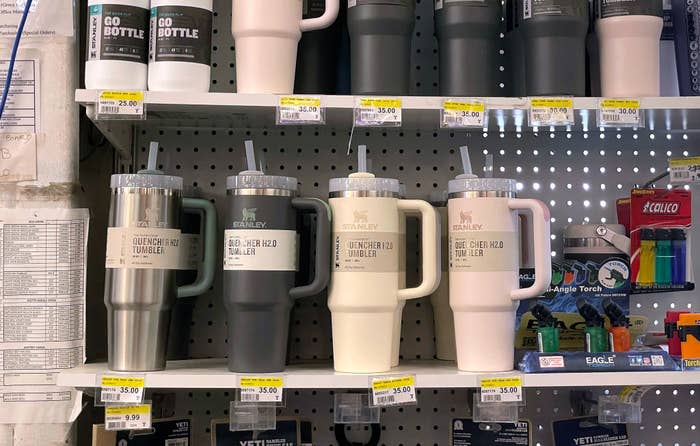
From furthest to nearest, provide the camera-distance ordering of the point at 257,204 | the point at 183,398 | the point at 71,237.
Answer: the point at 183,398, the point at 71,237, the point at 257,204

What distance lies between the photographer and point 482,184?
4.69ft

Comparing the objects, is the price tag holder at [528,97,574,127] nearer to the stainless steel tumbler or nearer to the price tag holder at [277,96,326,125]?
the price tag holder at [277,96,326,125]

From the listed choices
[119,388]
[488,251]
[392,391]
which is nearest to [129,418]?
[119,388]

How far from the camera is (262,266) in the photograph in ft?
4.50

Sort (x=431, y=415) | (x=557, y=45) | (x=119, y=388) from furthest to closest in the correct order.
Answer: (x=431, y=415) → (x=557, y=45) → (x=119, y=388)

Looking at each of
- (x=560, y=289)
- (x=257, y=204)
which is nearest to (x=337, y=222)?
(x=257, y=204)

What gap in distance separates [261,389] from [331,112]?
21.9 inches

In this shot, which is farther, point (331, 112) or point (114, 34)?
point (331, 112)

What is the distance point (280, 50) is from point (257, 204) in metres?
0.30

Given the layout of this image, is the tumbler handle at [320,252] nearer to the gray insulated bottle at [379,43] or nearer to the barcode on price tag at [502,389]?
the gray insulated bottle at [379,43]

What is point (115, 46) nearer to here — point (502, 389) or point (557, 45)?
point (557, 45)

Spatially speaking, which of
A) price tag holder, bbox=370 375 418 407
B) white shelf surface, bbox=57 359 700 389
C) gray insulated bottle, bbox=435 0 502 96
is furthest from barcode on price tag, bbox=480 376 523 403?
gray insulated bottle, bbox=435 0 502 96

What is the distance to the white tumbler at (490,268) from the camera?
4.63 ft

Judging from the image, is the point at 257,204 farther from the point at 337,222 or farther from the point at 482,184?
the point at 482,184
